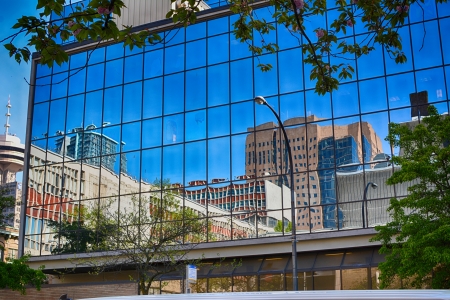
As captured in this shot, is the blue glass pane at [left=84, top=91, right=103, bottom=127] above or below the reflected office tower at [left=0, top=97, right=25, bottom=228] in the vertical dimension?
below

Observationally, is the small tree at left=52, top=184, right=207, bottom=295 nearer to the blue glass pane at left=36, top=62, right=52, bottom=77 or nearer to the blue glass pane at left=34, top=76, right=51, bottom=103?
the blue glass pane at left=34, top=76, right=51, bottom=103

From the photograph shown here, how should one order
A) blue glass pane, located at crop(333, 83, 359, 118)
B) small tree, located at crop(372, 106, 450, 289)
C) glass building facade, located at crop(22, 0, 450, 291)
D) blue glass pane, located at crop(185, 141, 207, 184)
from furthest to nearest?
blue glass pane, located at crop(185, 141, 207, 184) → blue glass pane, located at crop(333, 83, 359, 118) → glass building facade, located at crop(22, 0, 450, 291) → small tree, located at crop(372, 106, 450, 289)

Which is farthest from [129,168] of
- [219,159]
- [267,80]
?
[267,80]

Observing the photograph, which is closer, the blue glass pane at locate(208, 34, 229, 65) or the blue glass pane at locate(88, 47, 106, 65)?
the blue glass pane at locate(208, 34, 229, 65)

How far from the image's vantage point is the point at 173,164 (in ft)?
117

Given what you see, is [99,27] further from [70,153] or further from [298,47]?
[70,153]

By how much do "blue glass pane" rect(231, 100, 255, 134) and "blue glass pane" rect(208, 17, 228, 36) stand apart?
4.68m

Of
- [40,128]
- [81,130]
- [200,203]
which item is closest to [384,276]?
[200,203]

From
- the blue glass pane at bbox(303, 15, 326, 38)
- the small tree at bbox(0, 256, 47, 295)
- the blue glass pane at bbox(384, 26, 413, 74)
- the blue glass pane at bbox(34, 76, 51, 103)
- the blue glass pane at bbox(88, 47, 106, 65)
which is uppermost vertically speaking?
the blue glass pane at bbox(88, 47, 106, 65)

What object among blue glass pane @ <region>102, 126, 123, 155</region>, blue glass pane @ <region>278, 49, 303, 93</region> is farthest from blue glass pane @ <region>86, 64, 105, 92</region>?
blue glass pane @ <region>278, 49, 303, 93</region>

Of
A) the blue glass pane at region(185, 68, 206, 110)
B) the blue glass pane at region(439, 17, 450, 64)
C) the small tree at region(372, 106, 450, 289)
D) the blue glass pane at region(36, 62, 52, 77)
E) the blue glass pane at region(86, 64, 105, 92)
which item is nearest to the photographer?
the small tree at region(372, 106, 450, 289)

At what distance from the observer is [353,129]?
1240 inches

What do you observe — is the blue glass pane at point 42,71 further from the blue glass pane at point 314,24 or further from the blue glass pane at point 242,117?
the blue glass pane at point 314,24

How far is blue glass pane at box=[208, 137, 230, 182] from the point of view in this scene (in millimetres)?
34281
